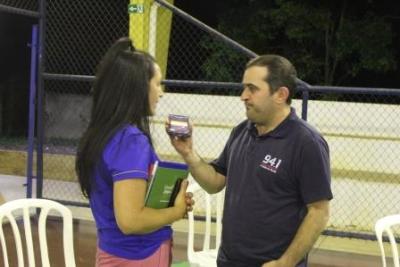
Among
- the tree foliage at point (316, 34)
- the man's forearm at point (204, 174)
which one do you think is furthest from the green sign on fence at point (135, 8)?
the man's forearm at point (204, 174)

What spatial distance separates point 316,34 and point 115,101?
7566 millimetres

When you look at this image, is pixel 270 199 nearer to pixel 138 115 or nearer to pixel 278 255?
pixel 278 255

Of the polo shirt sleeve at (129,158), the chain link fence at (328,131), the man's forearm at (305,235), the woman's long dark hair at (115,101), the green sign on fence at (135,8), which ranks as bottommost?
the chain link fence at (328,131)

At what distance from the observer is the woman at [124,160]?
1722mm

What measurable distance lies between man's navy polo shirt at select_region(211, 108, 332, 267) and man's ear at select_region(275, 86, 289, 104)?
9 centimetres

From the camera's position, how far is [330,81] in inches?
364

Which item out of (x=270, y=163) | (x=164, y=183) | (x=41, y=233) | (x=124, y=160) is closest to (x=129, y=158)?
(x=124, y=160)

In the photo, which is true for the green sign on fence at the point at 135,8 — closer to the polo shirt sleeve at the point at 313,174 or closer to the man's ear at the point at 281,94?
Result: the man's ear at the point at 281,94

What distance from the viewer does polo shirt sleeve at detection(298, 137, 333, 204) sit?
2004mm

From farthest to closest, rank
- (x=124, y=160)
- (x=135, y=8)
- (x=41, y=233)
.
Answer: (x=135, y=8), (x=41, y=233), (x=124, y=160)

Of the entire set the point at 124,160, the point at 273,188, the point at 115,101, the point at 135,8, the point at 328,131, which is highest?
the point at 135,8

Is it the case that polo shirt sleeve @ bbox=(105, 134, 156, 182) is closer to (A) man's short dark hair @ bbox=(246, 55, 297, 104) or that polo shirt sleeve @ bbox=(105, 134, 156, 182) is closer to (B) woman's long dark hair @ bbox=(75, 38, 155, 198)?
(B) woman's long dark hair @ bbox=(75, 38, 155, 198)

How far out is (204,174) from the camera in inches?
93.0

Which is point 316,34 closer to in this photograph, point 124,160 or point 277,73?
point 277,73
